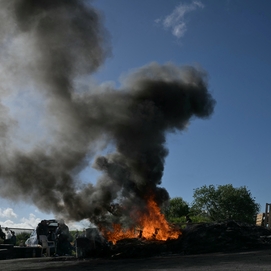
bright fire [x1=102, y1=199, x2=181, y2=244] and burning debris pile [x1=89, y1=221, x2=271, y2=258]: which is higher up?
bright fire [x1=102, y1=199, x2=181, y2=244]

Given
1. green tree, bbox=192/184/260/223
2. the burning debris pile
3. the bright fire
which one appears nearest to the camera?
the burning debris pile

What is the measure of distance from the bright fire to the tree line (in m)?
50.2

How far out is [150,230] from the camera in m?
25.0

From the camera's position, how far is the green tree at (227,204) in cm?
7631

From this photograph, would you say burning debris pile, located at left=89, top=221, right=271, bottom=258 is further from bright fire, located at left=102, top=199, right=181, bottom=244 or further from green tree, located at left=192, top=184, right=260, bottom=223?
green tree, located at left=192, top=184, right=260, bottom=223

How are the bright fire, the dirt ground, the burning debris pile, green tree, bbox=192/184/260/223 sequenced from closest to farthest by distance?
the dirt ground → the burning debris pile → the bright fire → green tree, bbox=192/184/260/223

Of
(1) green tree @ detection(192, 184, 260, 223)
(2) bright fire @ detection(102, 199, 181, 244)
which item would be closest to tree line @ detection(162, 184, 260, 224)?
(1) green tree @ detection(192, 184, 260, 223)

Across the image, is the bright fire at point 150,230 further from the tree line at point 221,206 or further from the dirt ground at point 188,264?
the tree line at point 221,206

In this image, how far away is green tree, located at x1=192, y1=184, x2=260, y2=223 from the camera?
76.3 m

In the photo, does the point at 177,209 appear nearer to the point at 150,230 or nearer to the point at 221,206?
the point at 221,206

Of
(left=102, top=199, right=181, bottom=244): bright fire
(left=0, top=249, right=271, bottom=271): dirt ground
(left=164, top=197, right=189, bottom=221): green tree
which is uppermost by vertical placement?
Answer: (left=164, top=197, right=189, bottom=221): green tree

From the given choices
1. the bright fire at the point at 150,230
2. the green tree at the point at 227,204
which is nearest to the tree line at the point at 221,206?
the green tree at the point at 227,204

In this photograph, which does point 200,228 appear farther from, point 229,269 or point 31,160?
point 31,160

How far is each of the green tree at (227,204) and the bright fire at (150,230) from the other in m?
53.1
